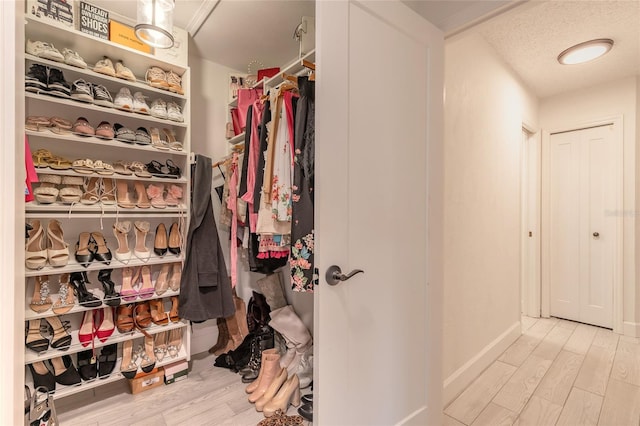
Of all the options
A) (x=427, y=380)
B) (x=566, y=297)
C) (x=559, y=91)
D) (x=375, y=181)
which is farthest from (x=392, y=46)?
(x=566, y=297)

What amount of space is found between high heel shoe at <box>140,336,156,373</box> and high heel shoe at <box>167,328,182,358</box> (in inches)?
4.4

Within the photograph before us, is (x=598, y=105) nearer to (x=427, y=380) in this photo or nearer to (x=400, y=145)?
(x=400, y=145)

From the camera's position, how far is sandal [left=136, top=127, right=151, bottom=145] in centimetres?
181

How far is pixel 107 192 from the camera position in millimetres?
1751

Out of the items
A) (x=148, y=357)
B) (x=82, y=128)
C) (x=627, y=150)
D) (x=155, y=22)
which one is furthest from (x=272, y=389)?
(x=627, y=150)

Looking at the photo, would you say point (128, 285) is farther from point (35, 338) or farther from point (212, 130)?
point (212, 130)

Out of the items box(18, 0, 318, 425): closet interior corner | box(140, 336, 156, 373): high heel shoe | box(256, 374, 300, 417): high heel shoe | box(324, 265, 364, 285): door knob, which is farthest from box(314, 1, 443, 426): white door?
box(140, 336, 156, 373): high heel shoe

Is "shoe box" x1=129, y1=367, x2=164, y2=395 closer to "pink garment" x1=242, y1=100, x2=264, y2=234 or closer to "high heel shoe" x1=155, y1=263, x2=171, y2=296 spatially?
"high heel shoe" x1=155, y1=263, x2=171, y2=296

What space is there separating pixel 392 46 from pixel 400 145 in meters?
0.43

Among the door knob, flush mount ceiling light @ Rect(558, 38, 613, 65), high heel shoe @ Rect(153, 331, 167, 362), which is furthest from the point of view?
flush mount ceiling light @ Rect(558, 38, 613, 65)

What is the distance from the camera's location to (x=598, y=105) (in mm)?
2807

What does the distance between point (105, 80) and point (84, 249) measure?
107 cm

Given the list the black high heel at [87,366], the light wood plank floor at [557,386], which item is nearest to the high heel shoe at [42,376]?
the black high heel at [87,366]

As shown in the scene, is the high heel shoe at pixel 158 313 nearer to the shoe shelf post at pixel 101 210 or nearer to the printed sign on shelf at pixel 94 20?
the shoe shelf post at pixel 101 210
